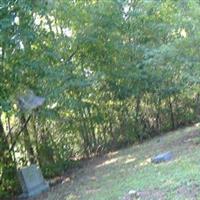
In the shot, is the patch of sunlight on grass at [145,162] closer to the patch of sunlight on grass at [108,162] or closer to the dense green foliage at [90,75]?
the patch of sunlight on grass at [108,162]

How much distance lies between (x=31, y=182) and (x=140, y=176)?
2674 millimetres

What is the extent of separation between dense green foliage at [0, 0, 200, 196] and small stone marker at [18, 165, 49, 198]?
2.00ft

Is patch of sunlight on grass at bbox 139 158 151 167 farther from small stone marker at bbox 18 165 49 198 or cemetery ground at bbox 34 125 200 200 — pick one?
small stone marker at bbox 18 165 49 198

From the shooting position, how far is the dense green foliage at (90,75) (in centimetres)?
870

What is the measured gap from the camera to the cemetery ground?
6.82 m

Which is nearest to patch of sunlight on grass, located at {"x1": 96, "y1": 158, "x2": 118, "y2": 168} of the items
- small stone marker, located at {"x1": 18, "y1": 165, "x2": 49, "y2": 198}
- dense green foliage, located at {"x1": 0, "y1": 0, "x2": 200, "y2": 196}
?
dense green foliage, located at {"x1": 0, "y1": 0, "x2": 200, "y2": 196}

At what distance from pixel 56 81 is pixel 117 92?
4.18m

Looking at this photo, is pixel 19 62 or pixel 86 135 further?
pixel 86 135

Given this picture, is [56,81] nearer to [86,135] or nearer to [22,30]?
[22,30]

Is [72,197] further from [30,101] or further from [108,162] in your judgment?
[108,162]

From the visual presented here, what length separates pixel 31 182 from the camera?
9812 millimetres

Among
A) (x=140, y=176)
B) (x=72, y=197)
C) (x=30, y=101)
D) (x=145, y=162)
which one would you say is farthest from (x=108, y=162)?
(x=72, y=197)

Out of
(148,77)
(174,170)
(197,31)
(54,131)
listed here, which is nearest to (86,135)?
(54,131)

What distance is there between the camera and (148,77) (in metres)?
13.9
